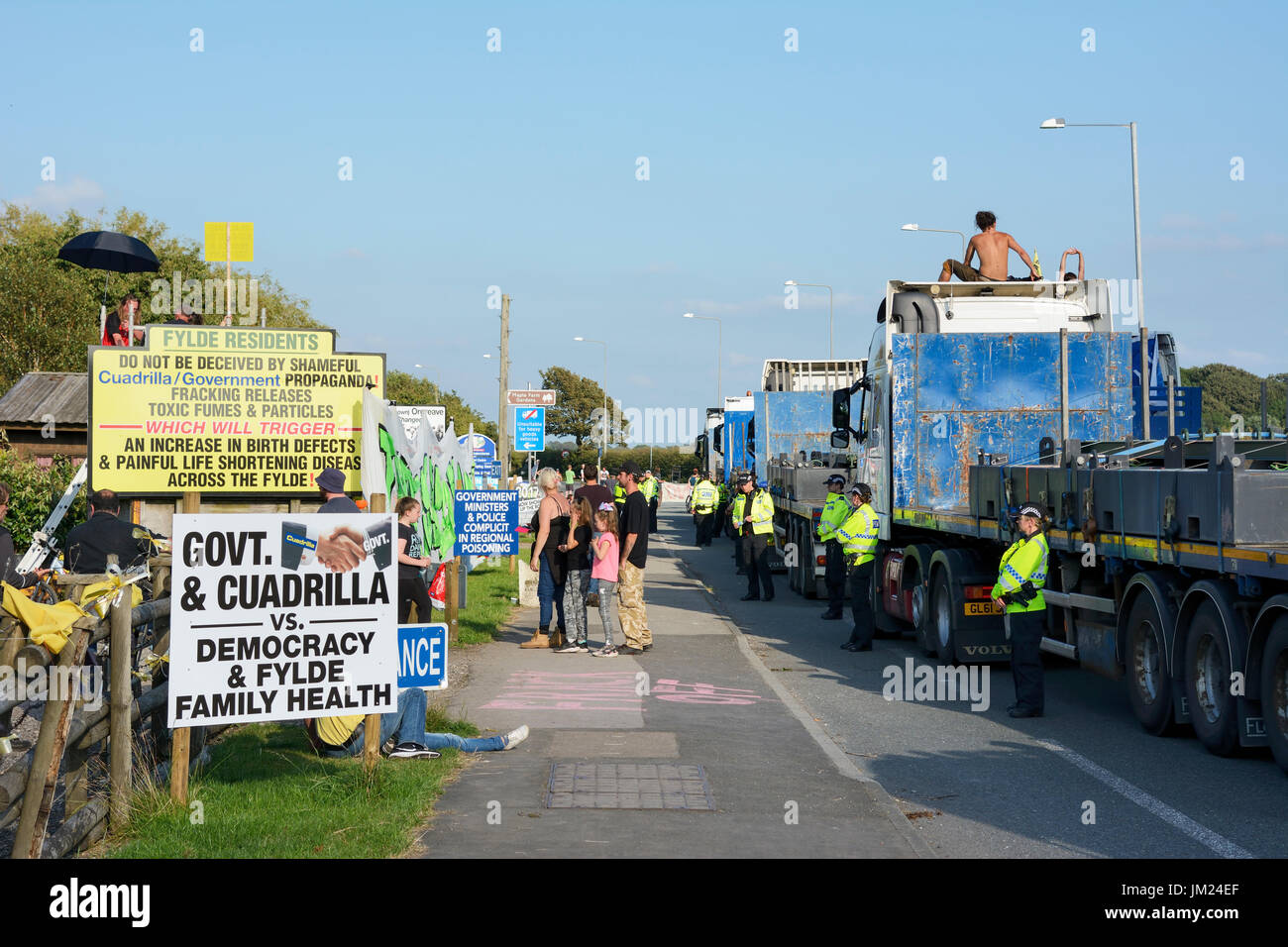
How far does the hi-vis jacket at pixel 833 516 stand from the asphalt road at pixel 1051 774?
12.2 feet

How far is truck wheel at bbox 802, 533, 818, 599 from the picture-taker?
21.0 meters

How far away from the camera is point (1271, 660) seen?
8227 millimetres

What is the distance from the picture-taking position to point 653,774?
27.5 ft

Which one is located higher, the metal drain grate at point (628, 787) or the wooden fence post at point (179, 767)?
the wooden fence post at point (179, 767)

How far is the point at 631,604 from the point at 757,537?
636 cm

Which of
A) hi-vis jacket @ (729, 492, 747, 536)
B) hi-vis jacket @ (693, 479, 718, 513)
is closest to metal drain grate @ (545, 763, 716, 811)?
hi-vis jacket @ (729, 492, 747, 536)

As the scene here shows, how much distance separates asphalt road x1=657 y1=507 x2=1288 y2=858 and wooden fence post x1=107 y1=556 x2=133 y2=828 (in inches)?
159

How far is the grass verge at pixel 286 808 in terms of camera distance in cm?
625

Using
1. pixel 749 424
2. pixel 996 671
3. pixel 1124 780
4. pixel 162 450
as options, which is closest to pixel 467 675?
pixel 162 450

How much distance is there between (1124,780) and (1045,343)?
6.93m

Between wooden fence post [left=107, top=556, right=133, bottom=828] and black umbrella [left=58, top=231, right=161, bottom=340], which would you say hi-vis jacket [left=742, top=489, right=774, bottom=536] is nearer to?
black umbrella [left=58, top=231, right=161, bottom=340]

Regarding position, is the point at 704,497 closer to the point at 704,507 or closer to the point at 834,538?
the point at 704,507

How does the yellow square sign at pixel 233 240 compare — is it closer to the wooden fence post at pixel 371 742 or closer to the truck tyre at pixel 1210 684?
the wooden fence post at pixel 371 742

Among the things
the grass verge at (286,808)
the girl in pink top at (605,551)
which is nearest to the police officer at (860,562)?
the girl in pink top at (605,551)
